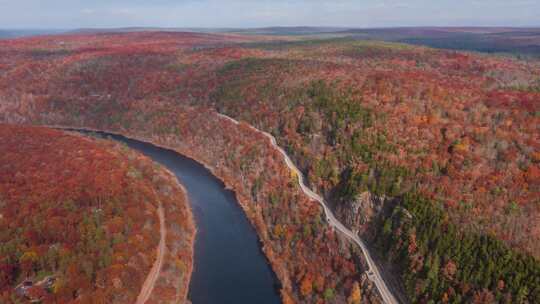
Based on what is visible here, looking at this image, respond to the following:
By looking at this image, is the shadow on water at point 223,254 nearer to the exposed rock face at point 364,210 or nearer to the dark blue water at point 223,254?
A: the dark blue water at point 223,254

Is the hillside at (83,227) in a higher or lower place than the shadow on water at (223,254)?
higher

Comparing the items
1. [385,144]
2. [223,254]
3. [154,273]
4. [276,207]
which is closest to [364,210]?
[385,144]

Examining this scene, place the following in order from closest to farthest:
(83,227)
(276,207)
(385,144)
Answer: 1. (83,227)
2. (385,144)
3. (276,207)

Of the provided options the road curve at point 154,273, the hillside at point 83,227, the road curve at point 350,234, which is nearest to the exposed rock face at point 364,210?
the road curve at point 350,234

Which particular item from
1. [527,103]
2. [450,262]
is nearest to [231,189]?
[450,262]

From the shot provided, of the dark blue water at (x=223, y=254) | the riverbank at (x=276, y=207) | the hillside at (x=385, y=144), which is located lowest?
the dark blue water at (x=223, y=254)

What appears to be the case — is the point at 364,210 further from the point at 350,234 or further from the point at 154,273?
the point at 154,273

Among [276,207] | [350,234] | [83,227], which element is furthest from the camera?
[276,207]
